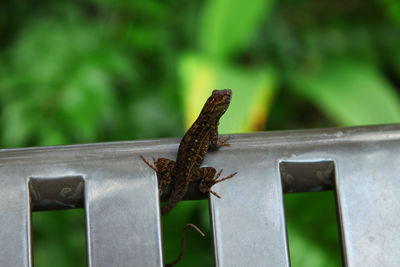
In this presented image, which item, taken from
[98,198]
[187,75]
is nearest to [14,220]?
[98,198]

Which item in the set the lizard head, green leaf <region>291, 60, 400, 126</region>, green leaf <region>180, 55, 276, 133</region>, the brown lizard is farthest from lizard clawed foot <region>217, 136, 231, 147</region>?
green leaf <region>291, 60, 400, 126</region>

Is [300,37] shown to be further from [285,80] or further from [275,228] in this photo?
[275,228]

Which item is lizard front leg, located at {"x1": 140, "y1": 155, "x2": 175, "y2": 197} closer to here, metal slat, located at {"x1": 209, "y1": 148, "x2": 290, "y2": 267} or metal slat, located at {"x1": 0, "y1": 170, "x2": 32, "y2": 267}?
metal slat, located at {"x1": 209, "y1": 148, "x2": 290, "y2": 267}

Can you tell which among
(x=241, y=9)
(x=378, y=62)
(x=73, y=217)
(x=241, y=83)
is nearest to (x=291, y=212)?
(x=241, y=83)

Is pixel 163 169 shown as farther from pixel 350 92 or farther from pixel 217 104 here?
pixel 350 92

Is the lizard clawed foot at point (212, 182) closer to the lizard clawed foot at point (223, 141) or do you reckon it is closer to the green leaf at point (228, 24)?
the lizard clawed foot at point (223, 141)
